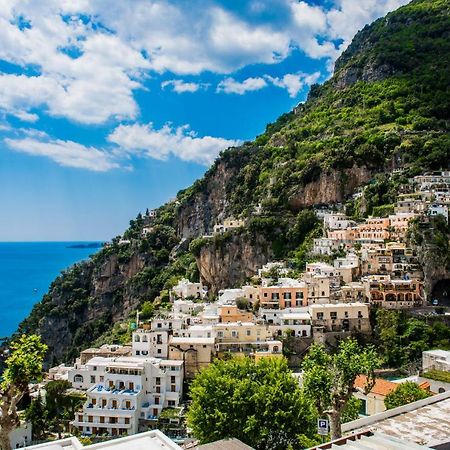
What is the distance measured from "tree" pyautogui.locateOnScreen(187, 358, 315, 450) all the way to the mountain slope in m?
45.3

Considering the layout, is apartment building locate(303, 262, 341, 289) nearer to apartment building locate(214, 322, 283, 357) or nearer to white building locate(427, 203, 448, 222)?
apartment building locate(214, 322, 283, 357)

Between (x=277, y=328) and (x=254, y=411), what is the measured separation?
21301 mm

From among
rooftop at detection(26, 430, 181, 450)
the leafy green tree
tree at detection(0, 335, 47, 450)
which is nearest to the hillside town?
the leafy green tree

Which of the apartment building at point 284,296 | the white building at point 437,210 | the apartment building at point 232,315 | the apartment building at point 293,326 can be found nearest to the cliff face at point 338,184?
the white building at point 437,210

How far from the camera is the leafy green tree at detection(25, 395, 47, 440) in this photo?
34969mm

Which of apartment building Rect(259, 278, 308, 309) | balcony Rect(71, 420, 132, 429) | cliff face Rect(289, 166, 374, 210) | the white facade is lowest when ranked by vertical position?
balcony Rect(71, 420, 132, 429)

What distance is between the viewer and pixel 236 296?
176 ft

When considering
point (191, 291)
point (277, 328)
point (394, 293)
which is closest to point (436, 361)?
point (394, 293)

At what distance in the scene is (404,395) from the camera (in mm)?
28641

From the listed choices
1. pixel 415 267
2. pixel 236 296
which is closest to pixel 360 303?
pixel 415 267

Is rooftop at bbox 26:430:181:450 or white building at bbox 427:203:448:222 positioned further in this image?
white building at bbox 427:203:448:222

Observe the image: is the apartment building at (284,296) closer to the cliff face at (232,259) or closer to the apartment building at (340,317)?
the apartment building at (340,317)

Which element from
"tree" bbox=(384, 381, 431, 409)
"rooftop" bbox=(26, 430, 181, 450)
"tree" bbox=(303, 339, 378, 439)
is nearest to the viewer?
"rooftop" bbox=(26, 430, 181, 450)

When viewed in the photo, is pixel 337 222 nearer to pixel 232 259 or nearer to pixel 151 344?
pixel 232 259
